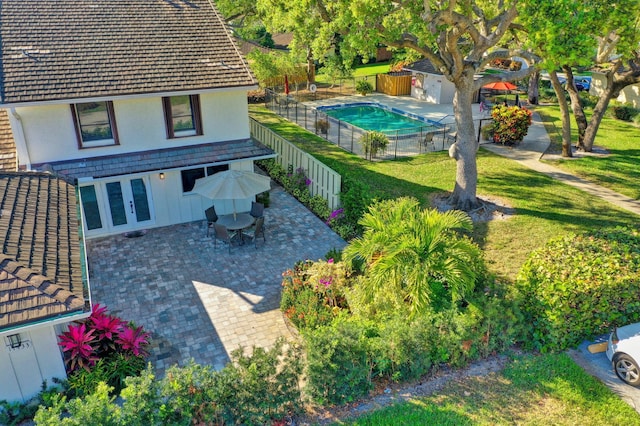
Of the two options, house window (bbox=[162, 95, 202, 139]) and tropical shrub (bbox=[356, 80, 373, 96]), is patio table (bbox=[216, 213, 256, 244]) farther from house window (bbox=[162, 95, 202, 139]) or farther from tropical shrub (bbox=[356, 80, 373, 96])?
tropical shrub (bbox=[356, 80, 373, 96])

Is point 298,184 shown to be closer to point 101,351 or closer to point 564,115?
point 101,351

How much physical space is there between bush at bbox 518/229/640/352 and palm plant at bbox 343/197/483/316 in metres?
1.45

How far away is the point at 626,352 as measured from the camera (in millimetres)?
9961

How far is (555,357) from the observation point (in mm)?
10742

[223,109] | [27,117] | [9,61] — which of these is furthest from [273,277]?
[9,61]

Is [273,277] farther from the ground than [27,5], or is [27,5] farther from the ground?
[27,5]

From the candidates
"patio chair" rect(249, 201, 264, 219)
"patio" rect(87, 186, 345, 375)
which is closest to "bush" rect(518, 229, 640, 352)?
"patio" rect(87, 186, 345, 375)

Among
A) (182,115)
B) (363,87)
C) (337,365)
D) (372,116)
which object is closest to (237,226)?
(182,115)

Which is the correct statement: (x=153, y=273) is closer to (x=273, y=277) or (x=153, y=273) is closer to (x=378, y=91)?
(x=273, y=277)

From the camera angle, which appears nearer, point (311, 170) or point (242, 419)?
point (242, 419)

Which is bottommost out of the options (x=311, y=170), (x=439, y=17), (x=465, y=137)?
(x=311, y=170)

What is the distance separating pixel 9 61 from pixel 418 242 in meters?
14.6

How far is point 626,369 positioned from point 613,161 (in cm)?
1753

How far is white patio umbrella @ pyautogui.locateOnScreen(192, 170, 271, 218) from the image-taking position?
52.4 ft
